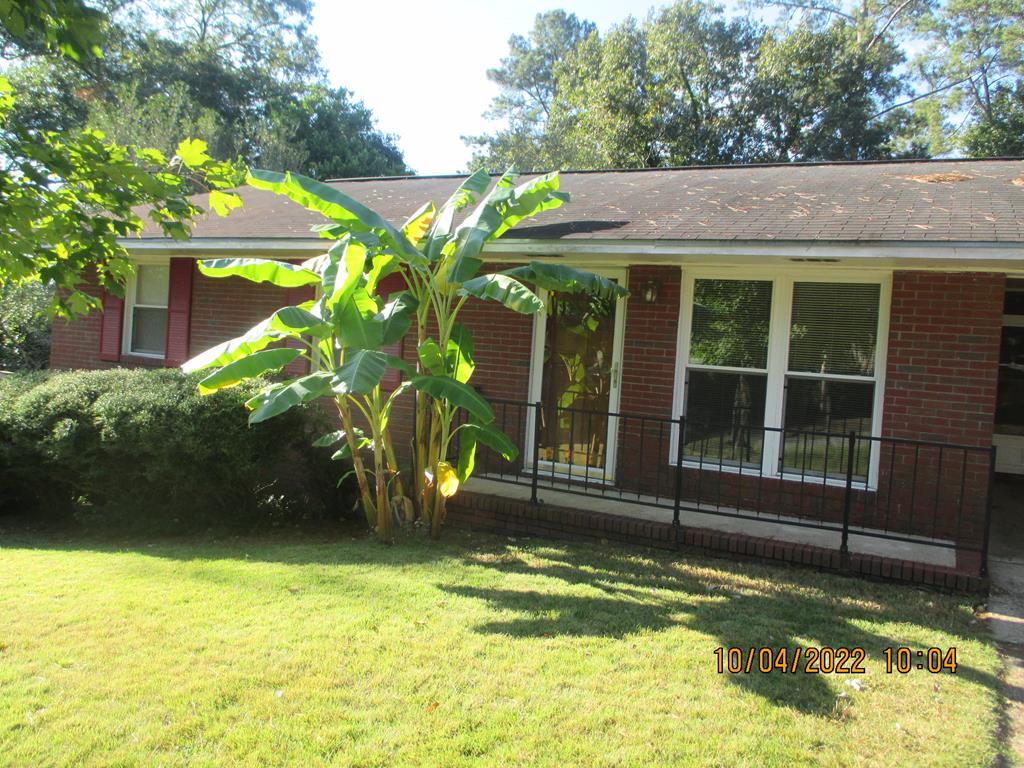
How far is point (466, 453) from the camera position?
6.93 meters

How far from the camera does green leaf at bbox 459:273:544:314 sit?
5.88 meters

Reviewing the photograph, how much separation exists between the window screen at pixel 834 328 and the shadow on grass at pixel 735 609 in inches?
85.6

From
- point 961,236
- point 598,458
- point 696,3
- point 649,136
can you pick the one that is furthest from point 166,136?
point 961,236

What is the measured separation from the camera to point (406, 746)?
3.42m

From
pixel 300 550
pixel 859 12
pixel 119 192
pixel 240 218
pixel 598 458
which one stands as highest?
pixel 859 12

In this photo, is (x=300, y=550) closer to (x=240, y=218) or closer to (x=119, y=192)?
(x=119, y=192)

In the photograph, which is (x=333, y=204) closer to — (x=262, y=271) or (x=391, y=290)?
(x=262, y=271)

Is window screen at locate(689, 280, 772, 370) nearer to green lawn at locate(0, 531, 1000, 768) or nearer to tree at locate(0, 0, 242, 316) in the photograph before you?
green lawn at locate(0, 531, 1000, 768)

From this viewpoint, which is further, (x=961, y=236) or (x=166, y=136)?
(x=166, y=136)

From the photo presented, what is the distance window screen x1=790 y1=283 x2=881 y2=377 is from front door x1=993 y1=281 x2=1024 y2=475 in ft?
16.4

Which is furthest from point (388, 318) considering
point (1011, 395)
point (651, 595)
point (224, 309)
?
point (1011, 395)

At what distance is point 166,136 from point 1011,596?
24605 millimetres

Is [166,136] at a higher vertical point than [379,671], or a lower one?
higher

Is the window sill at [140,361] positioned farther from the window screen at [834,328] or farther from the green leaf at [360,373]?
the window screen at [834,328]
